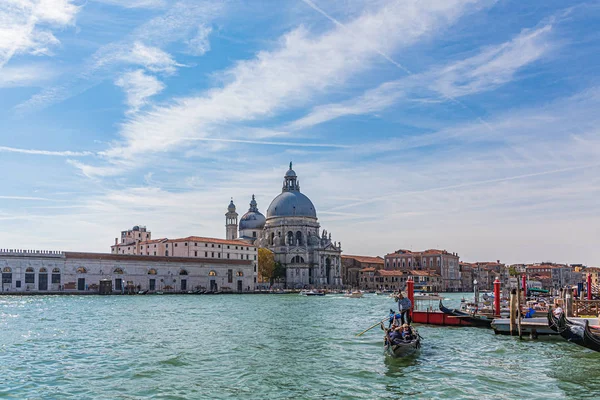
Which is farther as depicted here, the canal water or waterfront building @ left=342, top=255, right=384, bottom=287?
waterfront building @ left=342, top=255, right=384, bottom=287

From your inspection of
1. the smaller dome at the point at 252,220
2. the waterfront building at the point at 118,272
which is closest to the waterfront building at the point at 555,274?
the smaller dome at the point at 252,220

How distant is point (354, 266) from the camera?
355 ft

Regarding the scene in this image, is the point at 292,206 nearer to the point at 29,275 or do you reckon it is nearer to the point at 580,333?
the point at 29,275

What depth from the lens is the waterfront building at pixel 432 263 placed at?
4102 inches

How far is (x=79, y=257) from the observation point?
61969 mm

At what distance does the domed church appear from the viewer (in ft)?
302

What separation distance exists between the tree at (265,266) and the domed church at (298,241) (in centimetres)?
344

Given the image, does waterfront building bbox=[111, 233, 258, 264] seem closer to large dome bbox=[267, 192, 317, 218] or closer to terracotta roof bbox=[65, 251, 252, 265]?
terracotta roof bbox=[65, 251, 252, 265]

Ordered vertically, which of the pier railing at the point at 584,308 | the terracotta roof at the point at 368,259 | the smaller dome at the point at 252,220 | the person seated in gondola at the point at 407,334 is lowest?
the person seated in gondola at the point at 407,334

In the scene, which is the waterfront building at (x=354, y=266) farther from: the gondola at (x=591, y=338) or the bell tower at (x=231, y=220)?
the gondola at (x=591, y=338)

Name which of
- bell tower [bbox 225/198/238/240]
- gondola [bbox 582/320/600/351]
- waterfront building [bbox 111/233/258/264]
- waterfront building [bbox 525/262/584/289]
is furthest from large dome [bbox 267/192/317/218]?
gondola [bbox 582/320/600/351]

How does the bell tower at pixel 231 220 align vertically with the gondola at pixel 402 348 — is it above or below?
above

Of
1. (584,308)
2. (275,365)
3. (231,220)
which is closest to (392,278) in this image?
(231,220)

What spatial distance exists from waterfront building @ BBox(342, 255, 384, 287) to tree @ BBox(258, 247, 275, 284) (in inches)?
718
